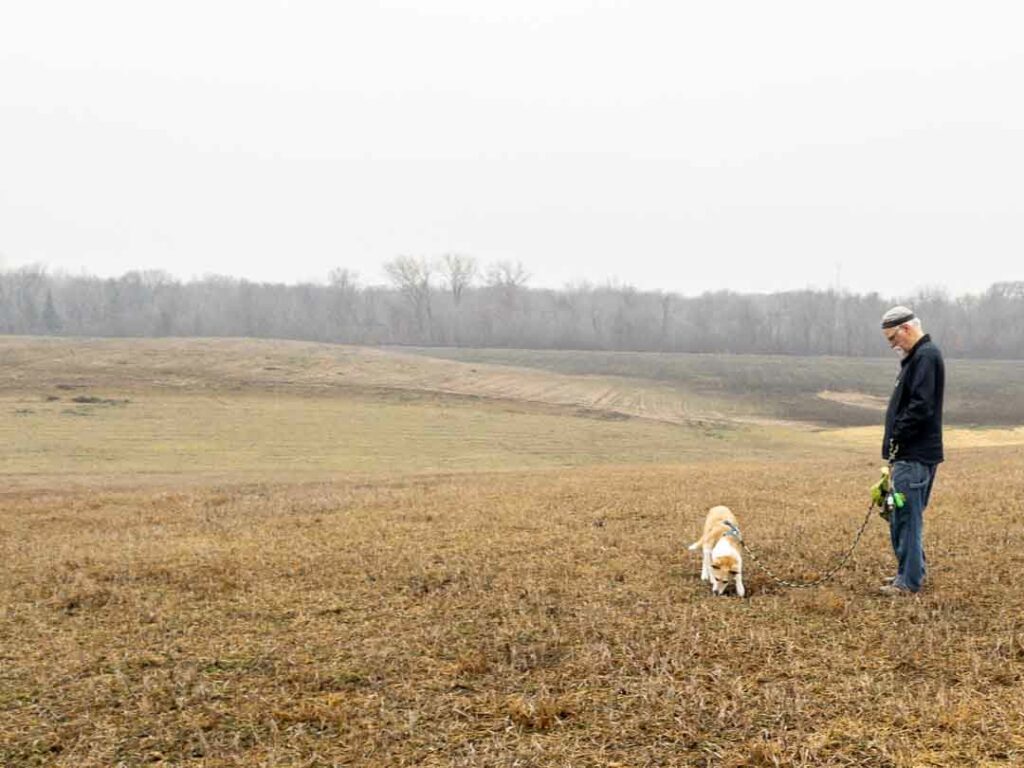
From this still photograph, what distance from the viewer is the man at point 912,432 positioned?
7008 millimetres

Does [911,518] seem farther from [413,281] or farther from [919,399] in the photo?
[413,281]

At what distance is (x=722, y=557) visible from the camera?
7527 millimetres

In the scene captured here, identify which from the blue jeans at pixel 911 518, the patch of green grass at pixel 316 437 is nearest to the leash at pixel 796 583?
the blue jeans at pixel 911 518

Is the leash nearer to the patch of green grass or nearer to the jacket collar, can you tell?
the jacket collar

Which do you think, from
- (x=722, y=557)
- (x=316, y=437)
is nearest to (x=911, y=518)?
(x=722, y=557)

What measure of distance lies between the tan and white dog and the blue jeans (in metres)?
1.45

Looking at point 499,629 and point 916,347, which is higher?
point 916,347

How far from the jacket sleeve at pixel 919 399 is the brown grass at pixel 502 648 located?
5.10 feet

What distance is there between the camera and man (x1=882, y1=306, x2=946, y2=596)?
701 cm

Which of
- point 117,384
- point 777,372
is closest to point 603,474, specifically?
point 117,384

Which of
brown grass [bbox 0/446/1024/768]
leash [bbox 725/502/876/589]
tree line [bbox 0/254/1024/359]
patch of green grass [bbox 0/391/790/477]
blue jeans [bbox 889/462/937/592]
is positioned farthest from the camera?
tree line [bbox 0/254/1024/359]

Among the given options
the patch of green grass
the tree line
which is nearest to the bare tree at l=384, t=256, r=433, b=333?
the tree line

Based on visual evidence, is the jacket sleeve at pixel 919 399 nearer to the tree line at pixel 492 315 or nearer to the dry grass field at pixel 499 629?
the dry grass field at pixel 499 629

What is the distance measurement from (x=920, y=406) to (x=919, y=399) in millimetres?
66
